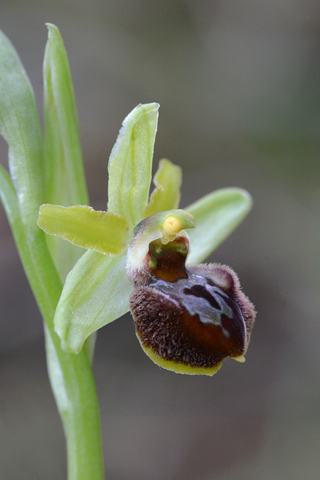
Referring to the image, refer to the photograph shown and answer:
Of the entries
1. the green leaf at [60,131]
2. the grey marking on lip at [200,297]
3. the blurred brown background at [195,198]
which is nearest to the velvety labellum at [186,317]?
the grey marking on lip at [200,297]

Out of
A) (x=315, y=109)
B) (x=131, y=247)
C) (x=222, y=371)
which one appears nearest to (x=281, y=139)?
(x=315, y=109)

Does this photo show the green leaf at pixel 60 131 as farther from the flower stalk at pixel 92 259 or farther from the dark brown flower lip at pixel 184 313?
the dark brown flower lip at pixel 184 313

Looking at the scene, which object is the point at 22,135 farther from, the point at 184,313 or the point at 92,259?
the point at 184,313

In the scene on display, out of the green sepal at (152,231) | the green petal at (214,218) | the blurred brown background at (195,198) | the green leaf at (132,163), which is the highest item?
the green leaf at (132,163)

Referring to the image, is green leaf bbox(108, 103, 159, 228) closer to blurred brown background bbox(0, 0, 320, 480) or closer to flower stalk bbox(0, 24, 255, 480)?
flower stalk bbox(0, 24, 255, 480)

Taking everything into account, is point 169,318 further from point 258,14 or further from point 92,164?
point 258,14

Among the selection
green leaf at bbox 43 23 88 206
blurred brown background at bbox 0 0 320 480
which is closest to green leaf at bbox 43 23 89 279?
green leaf at bbox 43 23 88 206
